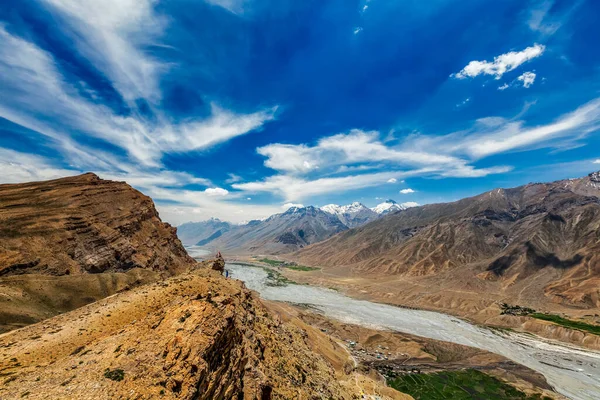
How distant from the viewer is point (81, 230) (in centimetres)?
8500

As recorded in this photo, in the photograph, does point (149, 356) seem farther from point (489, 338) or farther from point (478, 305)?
point (478, 305)

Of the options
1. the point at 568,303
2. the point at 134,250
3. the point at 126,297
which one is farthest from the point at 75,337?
the point at 568,303

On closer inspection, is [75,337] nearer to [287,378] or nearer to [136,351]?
[136,351]

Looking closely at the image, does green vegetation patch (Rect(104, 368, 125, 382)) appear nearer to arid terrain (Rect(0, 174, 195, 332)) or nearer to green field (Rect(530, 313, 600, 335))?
arid terrain (Rect(0, 174, 195, 332))

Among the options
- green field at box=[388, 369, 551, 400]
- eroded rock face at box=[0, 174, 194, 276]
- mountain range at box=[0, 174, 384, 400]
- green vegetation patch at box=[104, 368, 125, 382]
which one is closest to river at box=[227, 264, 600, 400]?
green field at box=[388, 369, 551, 400]

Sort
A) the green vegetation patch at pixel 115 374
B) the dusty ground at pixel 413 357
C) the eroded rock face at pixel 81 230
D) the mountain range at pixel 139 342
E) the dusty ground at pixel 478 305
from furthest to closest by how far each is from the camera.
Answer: the dusty ground at pixel 478 305
the dusty ground at pixel 413 357
the eroded rock face at pixel 81 230
the mountain range at pixel 139 342
the green vegetation patch at pixel 115 374

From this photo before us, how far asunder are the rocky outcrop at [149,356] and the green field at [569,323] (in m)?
132

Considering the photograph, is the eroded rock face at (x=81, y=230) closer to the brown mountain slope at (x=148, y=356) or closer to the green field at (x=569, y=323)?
the brown mountain slope at (x=148, y=356)

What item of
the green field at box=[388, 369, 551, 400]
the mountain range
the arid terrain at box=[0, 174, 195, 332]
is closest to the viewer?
the mountain range

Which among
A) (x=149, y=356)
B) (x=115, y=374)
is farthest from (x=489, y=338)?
(x=115, y=374)

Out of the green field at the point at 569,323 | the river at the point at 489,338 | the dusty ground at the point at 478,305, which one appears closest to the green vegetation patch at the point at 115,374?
the river at the point at 489,338

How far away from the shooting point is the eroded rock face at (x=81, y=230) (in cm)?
6930

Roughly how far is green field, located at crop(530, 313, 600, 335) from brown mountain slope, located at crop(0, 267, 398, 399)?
433ft

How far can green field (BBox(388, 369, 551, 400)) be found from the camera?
2589 inches
